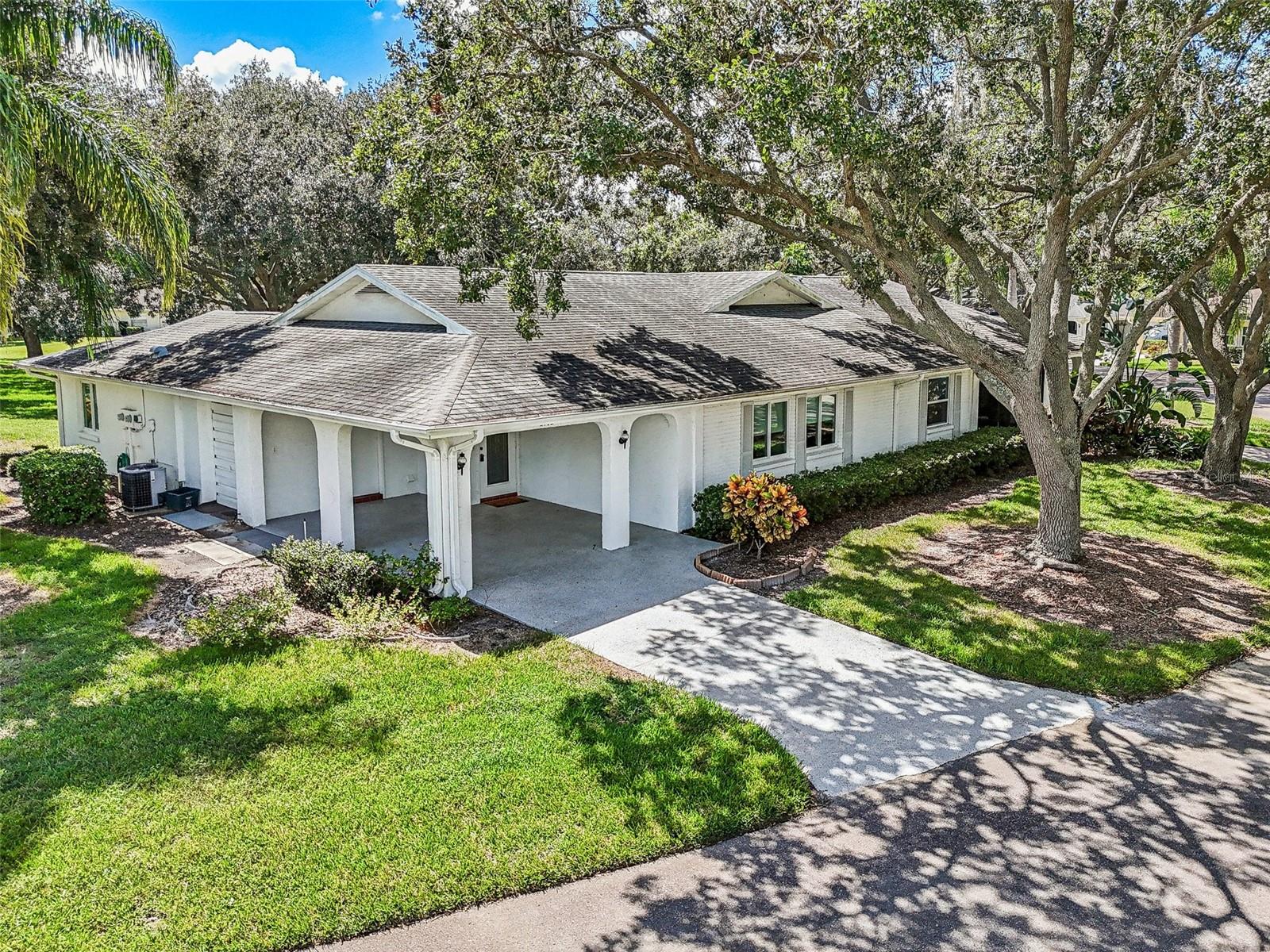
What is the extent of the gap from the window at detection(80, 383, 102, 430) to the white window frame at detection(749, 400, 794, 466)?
15059 millimetres

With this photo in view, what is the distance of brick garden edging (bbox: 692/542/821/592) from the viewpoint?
41.7 ft

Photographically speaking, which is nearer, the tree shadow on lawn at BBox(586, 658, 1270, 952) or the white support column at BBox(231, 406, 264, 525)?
the tree shadow on lawn at BBox(586, 658, 1270, 952)

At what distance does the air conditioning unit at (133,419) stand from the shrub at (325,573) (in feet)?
29.4

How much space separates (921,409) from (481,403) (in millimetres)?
12977

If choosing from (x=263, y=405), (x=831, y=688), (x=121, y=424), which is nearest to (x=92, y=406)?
(x=121, y=424)

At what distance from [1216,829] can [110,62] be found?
1606cm

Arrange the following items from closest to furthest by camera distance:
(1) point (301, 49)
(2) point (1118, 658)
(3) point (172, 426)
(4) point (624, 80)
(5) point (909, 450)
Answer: (2) point (1118, 658) < (4) point (624, 80) < (3) point (172, 426) < (5) point (909, 450) < (1) point (301, 49)

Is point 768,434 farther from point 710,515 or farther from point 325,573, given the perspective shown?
point 325,573

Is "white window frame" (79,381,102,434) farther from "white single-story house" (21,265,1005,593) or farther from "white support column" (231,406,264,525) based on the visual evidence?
"white support column" (231,406,264,525)

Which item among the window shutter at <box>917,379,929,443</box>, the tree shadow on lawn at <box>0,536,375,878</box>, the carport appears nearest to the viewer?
the tree shadow on lawn at <box>0,536,375,878</box>

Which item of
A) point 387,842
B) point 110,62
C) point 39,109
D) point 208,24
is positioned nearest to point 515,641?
point 387,842

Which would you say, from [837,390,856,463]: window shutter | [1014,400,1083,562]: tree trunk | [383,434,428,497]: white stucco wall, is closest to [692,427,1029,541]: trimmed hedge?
[837,390,856,463]: window shutter

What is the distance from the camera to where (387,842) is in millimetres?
6434

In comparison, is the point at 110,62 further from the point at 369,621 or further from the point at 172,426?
the point at 369,621
